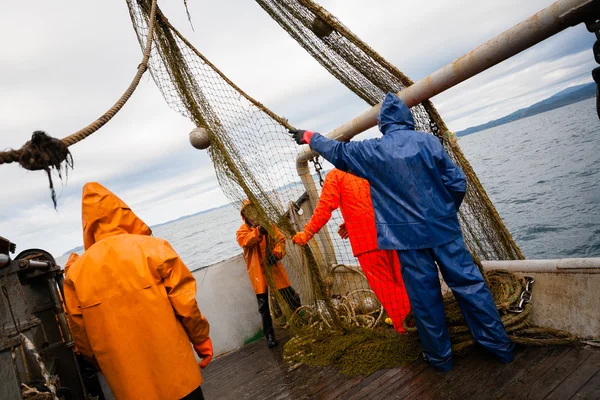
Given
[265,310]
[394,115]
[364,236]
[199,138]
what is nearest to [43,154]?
[199,138]

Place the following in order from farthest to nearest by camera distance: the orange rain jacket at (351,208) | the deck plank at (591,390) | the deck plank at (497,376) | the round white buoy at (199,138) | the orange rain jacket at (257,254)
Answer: the orange rain jacket at (257,254) < the orange rain jacket at (351,208) < the round white buoy at (199,138) < the deck plank at (497,376) < the deck plank at (591,390)

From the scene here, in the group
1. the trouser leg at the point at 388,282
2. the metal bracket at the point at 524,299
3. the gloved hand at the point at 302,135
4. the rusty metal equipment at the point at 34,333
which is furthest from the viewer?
the trouser leg at the point at 388,282

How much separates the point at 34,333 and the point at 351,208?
2.86 metres

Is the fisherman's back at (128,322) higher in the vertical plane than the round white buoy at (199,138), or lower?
lower

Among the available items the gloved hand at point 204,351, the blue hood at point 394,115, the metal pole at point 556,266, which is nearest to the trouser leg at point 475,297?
the metal pole at point 556,266

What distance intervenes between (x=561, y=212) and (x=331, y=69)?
14016 mm

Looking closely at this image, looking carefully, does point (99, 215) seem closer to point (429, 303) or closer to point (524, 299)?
point (429, 303)

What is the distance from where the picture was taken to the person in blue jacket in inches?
96.4

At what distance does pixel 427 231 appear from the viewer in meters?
2.50

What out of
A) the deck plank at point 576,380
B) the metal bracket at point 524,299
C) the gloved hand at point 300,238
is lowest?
the deck plank at point 576,380

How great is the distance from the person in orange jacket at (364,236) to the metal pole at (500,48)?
730 millimetres

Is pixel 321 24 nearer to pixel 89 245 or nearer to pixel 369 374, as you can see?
pixel 89 245

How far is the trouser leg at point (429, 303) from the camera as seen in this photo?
254 cm

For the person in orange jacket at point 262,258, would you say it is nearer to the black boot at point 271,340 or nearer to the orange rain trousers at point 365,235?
the black boot at point 271,340
